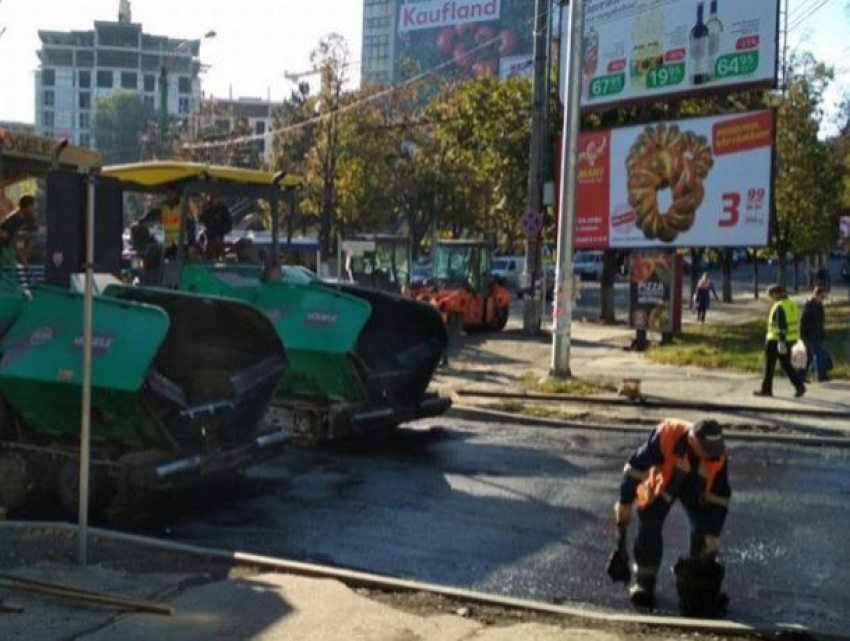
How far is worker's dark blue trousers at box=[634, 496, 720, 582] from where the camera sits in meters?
7.28

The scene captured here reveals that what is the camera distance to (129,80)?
136m

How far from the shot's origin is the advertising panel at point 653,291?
25984 mm

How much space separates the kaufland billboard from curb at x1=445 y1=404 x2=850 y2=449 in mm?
102028

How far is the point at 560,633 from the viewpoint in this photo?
656 centimetres

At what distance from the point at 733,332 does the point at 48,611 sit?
82.4 feet

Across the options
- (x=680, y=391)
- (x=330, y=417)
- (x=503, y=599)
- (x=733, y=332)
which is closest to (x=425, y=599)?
(x=503, y=599)

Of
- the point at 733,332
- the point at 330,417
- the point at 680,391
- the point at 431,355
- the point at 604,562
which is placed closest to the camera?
the point at 604,562

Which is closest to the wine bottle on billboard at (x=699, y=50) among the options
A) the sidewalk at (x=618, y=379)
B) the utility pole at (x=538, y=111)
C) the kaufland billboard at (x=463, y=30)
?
the utility pole at (x=538, y=111)

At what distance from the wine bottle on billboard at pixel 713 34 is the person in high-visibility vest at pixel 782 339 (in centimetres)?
933

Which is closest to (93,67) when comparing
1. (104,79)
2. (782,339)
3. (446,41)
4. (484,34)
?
(104,79)

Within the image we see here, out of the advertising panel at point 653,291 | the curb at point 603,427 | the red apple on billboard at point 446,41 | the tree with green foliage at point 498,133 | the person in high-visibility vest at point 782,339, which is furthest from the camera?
the red apple on billboard at point 446,41

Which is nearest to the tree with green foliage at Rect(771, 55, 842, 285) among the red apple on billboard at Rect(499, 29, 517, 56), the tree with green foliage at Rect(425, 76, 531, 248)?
the tree with green foliage at Rect(425, 76, 531, 248)

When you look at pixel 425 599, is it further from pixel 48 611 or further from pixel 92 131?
pixel 92 131

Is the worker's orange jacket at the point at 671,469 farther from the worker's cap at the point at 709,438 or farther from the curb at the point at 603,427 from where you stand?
the curb at the point at 603,427
